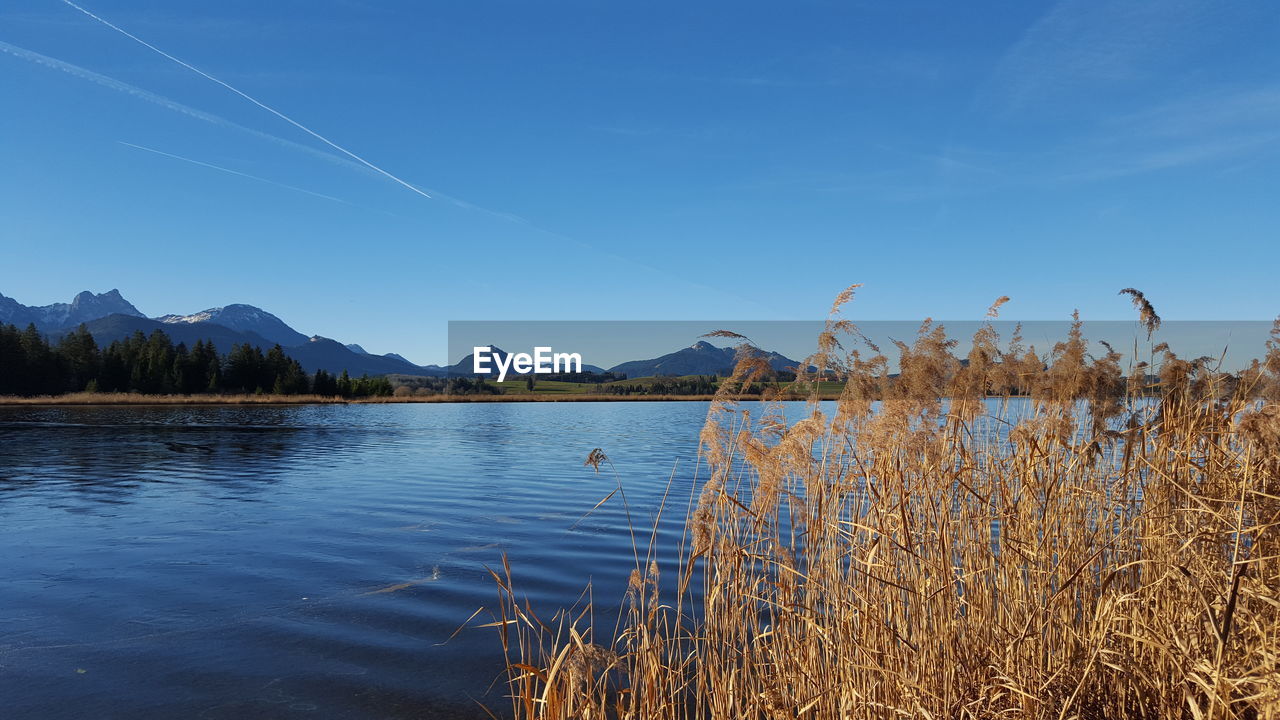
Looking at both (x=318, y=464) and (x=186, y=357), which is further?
(x=186, y=357)

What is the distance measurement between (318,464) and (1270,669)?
81.5 feet

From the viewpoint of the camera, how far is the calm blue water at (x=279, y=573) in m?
6.50

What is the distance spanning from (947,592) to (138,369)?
297 feet

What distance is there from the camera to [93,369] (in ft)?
252

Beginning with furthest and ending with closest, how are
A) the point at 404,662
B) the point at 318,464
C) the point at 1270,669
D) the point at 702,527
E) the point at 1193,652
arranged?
the point at 318,464, the point at 404,662, the point at 702,527, the point at 1193,652, the point at 1270,669

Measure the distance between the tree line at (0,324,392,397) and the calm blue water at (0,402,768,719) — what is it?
60715 mm

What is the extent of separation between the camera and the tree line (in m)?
72.5

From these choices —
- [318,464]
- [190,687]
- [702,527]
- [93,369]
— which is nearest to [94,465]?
[318,464]

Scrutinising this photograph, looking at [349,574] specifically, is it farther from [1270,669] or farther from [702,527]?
[1270,669]

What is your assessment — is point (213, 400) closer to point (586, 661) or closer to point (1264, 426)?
point (586, 661)

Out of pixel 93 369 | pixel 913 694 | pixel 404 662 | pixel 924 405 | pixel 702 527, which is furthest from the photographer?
pixel 93 369

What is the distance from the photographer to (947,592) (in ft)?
13.4

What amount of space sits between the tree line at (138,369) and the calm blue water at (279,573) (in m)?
60.7

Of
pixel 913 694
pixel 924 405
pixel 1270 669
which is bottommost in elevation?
pixel 913 694
